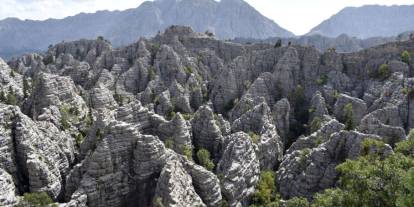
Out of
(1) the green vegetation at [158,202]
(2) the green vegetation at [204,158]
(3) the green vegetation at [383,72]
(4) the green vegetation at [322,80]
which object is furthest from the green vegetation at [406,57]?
(1) the green vegetation at [158,202]

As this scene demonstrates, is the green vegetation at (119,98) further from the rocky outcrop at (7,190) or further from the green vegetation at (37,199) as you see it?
the green vegetation at (37,199)

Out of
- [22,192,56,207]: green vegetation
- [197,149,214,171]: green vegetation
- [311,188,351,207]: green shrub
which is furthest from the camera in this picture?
[197,149,214,171]: green vegetation

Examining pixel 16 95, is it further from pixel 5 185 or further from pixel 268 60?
pixel 268 60

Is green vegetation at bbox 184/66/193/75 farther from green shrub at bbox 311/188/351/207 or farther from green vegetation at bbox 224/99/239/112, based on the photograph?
green shrub at bbox 311/188/351/207

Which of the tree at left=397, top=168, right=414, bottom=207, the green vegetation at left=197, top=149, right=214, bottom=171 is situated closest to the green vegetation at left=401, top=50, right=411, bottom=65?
the green vegetation at left=197, top=149, right=214, bottom=171

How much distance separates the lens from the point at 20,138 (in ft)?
193

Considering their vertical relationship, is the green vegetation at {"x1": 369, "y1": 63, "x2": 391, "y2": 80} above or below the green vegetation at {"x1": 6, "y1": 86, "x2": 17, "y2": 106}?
above

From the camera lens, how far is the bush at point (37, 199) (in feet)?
166

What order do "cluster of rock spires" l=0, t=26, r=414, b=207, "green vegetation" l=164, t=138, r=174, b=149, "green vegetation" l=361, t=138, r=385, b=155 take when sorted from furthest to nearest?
"green vegetation" l=164, t=138, r=174, b=149
"green vegetation" l=361, t=138, r=385, b=155
"cluster of rock spires" l=0, t=26, r=414, b=207

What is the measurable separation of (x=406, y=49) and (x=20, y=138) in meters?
101

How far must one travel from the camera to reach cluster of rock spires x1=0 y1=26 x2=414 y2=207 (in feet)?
188

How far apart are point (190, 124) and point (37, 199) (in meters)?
35.0

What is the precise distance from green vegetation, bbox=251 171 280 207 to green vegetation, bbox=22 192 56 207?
26805 mm

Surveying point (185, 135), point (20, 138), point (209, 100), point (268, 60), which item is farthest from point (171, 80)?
point (20, 138)
